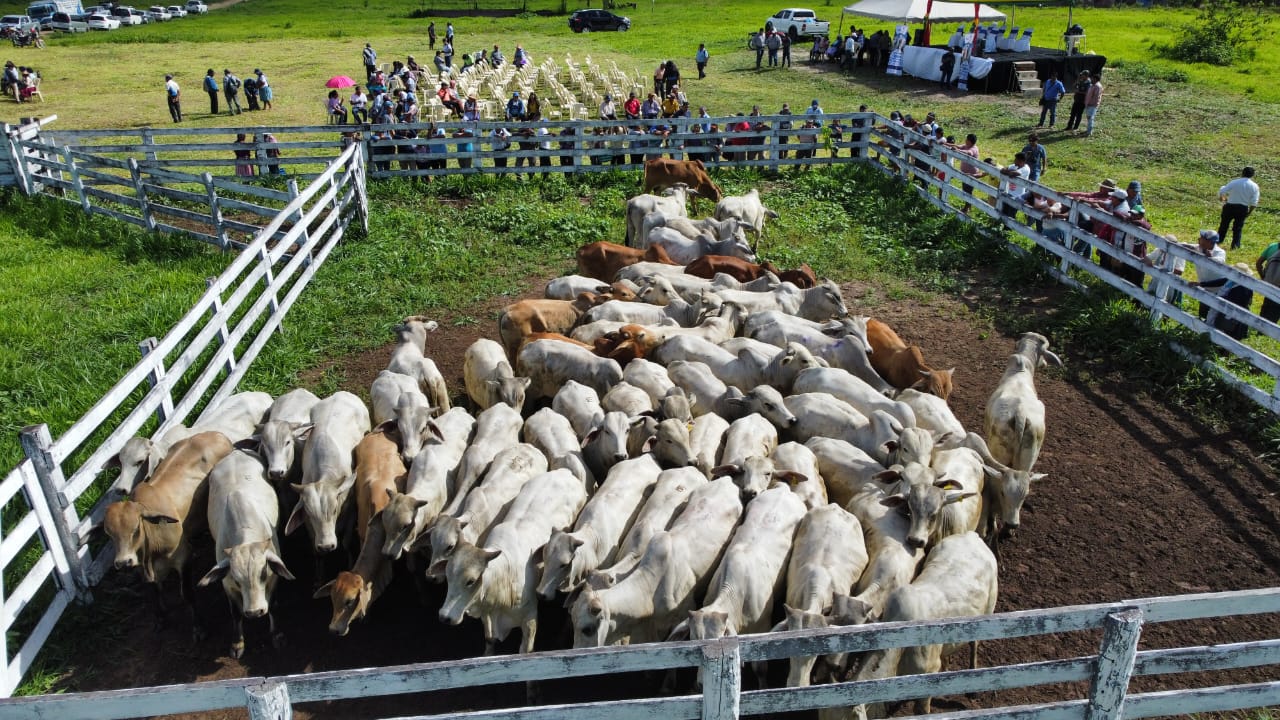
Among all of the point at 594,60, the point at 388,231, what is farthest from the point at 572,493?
the point at 594,60

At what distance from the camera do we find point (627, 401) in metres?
8.66

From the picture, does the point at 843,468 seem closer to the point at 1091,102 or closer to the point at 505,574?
the point at 505,574

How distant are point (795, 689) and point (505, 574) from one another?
2.56 metres

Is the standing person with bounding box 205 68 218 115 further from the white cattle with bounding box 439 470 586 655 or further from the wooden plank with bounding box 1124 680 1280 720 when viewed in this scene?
the wooden plank with bounding box 1124 680 1280 720

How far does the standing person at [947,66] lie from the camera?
3122cm

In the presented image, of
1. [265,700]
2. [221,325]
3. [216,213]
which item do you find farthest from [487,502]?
[216,213]

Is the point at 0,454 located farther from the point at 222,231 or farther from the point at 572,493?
the point at 222,231

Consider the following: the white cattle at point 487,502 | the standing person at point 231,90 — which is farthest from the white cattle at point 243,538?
the standing person at point 231,90

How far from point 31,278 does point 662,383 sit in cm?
1037

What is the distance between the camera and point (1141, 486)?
28.2 ft

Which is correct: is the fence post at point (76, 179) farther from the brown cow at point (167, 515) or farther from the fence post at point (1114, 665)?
the fence post at point (1114, 665)

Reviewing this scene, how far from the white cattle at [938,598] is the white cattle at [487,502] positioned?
9.48 feet

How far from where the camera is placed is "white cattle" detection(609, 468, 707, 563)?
6609 millimetres

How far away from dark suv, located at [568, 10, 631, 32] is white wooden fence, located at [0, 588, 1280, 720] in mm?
53843
